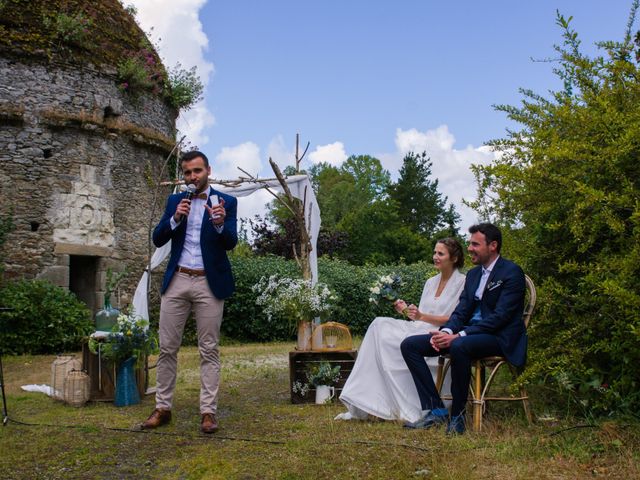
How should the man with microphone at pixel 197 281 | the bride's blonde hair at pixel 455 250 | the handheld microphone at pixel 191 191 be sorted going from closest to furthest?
the man with microphone at pixel 197 281 < the handheld microphone at pixel 191 191 < the bride's blonde hair at pixel 455 250

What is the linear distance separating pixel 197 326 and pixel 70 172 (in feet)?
27.5

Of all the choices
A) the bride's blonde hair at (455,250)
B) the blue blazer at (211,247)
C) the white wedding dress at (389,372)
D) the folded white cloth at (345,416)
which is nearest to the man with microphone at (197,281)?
the blue blazer at (211,247)

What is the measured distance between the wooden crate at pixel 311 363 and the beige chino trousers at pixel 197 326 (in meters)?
1.52

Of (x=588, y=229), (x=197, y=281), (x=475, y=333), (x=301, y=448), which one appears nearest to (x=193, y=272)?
(x=197, y=281)

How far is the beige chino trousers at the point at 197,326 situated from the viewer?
4.84 metres

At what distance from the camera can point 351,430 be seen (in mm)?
4633

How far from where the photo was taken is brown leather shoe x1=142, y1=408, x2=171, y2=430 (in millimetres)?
4871

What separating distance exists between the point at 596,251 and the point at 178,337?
3.14 metres

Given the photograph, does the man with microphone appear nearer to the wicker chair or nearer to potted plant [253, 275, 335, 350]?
potted plant [253, 275, 335, 350]

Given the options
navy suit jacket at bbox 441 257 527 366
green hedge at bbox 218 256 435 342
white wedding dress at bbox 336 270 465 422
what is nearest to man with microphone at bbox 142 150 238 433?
white wedding dress at bbox 336 270 465 422

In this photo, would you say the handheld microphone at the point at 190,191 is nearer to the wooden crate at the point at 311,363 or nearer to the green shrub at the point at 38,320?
the wooden crate at the point at 311,363

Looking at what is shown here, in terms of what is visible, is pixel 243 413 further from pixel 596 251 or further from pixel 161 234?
pixel 596 251

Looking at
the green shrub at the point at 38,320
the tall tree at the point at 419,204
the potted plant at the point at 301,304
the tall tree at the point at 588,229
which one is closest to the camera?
the tall tree at the point at 588,229

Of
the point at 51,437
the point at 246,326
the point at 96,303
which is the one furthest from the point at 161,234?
the point at 246,326
